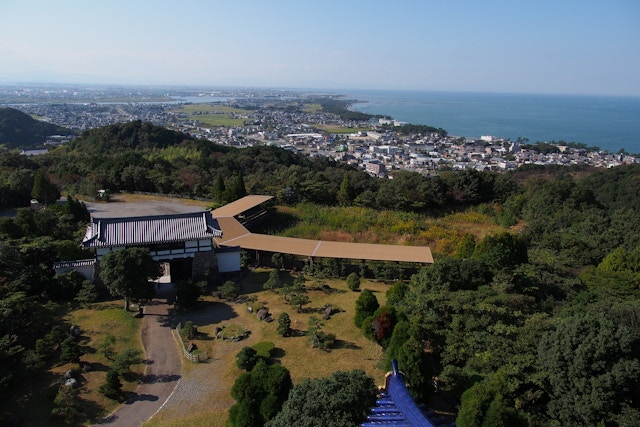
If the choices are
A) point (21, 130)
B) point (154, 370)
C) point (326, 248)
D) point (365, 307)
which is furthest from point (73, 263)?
point (21, 130)

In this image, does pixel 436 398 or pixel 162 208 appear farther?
pixel 162 208

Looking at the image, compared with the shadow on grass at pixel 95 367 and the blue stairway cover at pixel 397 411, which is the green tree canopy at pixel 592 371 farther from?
the shadow on grass at pixel 95 367

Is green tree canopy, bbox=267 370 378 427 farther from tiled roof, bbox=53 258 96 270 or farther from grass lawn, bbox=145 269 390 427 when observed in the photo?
tiled roof, bbox=53 258 96 270

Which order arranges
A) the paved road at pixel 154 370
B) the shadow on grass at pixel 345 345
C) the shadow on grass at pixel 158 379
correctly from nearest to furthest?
1. the paved road at pixel 154 370
2. the shadow on grass at pixel 158 379
3. the shadow on grass at pixel 345 345

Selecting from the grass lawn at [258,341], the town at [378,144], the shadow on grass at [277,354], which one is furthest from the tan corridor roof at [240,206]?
the town at [378,144]

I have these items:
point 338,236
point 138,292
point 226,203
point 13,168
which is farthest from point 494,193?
point 13,168

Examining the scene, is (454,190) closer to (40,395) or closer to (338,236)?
(338,236)
